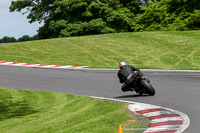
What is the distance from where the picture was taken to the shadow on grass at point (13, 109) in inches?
521

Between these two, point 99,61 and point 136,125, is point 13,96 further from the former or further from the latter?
point 99,61

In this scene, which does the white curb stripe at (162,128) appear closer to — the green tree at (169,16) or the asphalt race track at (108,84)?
the asphalt race track at (108,84)

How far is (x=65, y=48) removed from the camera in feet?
122

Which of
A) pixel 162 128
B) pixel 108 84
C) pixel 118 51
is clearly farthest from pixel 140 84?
pixel 118 51

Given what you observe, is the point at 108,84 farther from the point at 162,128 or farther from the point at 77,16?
the point at 77,16

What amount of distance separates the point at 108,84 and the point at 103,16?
1353 inches

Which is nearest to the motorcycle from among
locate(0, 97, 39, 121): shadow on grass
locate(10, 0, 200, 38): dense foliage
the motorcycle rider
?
the motorcycle rider

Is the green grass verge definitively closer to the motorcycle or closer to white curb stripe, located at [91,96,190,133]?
white curb stripe, located at [91,96,190,133]

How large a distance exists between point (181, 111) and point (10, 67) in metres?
17.8

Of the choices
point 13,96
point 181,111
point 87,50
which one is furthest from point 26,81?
point 87,50

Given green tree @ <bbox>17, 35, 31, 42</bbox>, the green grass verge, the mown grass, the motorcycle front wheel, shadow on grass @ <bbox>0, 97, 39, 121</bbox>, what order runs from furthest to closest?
1. green tree @ <bbox>17, 35, 31, 42</bbox>
2. the mown grass
3. the motorcycle front wheel
4. shadow on grass @ <bbox>0, 97, 39, 121</bbox>
5. the green grass verge

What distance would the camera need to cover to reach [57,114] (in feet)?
41.5

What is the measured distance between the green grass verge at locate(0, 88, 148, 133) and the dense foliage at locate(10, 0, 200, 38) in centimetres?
3348

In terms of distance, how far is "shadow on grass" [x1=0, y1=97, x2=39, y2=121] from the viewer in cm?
1323
